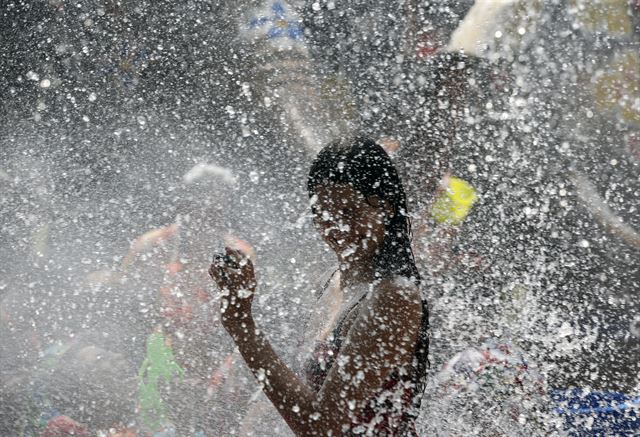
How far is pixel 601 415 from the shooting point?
275 centimetres

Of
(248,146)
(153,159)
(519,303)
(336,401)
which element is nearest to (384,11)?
(248,146)

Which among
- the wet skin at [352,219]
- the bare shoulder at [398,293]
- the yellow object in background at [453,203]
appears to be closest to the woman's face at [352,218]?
the wet skin at [352,219]

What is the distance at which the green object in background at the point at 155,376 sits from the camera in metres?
3.08

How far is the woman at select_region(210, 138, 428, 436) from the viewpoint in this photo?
1487mm

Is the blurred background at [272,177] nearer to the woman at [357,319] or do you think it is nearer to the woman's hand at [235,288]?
the woman at [357,319]

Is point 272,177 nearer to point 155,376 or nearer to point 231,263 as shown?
point 155,376

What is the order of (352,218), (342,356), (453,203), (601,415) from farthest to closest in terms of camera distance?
(453,203), (601,415), (352,218), (342,356)

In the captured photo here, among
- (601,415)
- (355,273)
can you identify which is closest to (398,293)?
(355,273)

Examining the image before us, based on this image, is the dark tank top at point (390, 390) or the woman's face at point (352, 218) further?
the woman's face at point (352, 218)

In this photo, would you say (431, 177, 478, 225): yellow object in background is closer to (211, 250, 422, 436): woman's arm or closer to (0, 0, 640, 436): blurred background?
(0, 0, 640, 436): blurred background

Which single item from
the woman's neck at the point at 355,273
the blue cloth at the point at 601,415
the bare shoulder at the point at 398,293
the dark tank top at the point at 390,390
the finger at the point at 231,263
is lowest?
the blue cloth at the point at 601,415

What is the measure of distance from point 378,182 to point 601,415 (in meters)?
1.66

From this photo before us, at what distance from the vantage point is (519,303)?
12.3 ft

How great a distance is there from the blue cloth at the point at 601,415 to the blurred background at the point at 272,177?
0.59 meters
